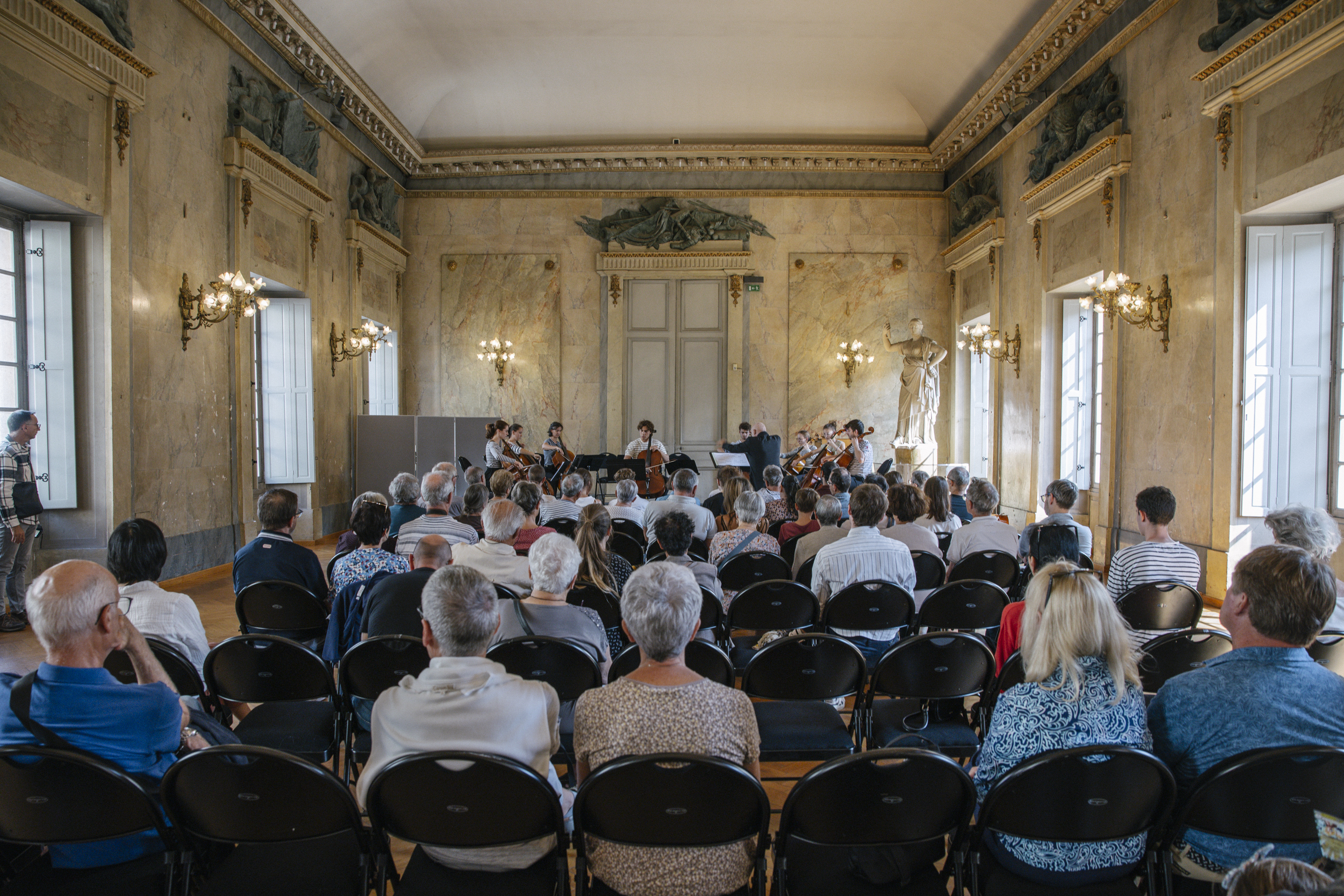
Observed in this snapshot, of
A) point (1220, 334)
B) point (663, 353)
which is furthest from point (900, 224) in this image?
→ point (1220, 334)

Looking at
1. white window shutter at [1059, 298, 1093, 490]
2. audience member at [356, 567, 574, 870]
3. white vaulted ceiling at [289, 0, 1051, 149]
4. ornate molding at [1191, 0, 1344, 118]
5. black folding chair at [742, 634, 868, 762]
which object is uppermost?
white vaulted ceiling at [289, 0, 1051, 149]

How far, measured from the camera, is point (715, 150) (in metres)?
14.2

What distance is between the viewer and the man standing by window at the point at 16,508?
596cm

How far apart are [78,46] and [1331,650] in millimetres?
8820

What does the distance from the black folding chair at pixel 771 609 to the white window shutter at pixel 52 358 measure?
247 inches

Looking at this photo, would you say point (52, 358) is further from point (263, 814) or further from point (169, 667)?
point (263, 814)

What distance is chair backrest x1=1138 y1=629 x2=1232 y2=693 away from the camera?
2863 millimetres

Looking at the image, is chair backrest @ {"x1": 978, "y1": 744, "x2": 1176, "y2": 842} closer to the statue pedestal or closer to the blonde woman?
the blonde woman

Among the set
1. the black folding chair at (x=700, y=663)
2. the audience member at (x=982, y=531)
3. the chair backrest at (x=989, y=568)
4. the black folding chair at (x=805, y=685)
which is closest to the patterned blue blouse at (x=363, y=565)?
the black folding chair at (x=700, y=663)

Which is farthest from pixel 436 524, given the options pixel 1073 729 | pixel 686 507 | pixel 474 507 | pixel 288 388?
pixel 288 388

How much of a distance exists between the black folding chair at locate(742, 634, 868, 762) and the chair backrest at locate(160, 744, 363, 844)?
134 cm

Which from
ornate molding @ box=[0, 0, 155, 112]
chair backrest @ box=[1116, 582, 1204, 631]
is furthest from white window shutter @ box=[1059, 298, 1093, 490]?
ornate molding @ box=[0, 0, 155, 112]

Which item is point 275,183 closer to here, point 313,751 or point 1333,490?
point 313,751

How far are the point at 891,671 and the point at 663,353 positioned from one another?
40.4 feet
